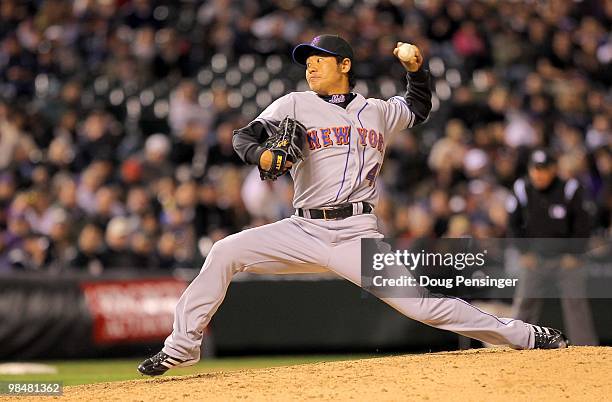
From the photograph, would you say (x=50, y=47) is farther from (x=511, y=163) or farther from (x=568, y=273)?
(x=568, y=273)

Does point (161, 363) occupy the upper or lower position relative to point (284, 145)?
lower

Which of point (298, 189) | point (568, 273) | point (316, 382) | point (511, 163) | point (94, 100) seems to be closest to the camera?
point (316, 382)

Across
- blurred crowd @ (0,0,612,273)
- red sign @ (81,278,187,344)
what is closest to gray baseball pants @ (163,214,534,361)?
red sign @ (81,278,187,344)

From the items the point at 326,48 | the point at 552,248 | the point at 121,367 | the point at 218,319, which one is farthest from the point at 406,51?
the point at 218,319

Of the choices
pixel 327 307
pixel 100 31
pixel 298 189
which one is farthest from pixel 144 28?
pixel 298 189

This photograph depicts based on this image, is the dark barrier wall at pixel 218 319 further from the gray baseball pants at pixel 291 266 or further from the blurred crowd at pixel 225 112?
the gray baseball pants at pixel 291 266

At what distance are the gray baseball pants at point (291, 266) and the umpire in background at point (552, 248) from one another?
277 centimetres

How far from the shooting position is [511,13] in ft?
53.3

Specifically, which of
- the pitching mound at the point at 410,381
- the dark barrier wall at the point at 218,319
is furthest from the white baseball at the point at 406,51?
the dark barrier wall at the point at 218,319

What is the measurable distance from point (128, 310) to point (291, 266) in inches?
201

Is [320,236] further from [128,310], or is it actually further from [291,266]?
[128,310]

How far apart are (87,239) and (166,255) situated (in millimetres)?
840

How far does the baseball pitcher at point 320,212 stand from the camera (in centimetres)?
611

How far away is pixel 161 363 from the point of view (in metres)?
6.20
